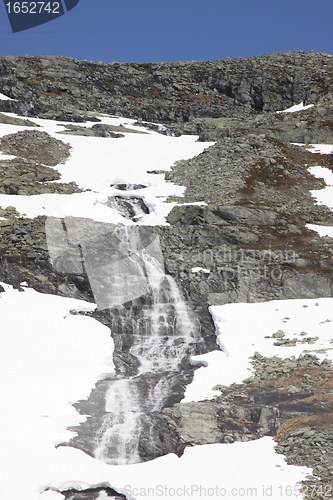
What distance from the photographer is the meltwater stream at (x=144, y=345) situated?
1322cm

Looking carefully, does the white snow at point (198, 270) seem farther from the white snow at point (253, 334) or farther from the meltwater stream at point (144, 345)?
the white snow at point (253, 334)

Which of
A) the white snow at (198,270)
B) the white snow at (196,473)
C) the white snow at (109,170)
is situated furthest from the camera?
the white snow at (109,170)

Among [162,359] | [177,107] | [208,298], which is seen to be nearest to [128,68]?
[177,107]

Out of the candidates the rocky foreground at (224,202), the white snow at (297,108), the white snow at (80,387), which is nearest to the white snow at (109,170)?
the white snow at (80,387)

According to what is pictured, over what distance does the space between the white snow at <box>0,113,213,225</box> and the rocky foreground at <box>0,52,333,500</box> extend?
68.3 inches

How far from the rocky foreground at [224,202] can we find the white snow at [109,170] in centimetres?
174

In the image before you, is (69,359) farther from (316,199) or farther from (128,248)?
(316,199)

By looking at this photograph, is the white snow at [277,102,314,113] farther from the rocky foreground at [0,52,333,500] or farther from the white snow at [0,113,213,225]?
the white snow at [0,113,213,225]

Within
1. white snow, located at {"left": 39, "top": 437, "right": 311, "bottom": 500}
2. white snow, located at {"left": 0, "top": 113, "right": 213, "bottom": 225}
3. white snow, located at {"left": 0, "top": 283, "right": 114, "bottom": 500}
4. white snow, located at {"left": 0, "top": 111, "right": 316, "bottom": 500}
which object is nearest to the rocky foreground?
white snow, located at {"left": 39, "top": 437, "right": 311, "bottom": 500}

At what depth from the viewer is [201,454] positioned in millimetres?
11422

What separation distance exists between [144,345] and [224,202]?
1731 cm

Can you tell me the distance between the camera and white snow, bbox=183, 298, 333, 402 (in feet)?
54.9

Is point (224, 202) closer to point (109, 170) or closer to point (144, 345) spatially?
point (109, 170)

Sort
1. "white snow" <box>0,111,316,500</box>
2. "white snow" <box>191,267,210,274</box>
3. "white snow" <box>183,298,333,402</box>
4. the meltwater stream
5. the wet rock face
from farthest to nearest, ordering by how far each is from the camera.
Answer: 1. the wet rock face
2. "white snow" <box>191,267,210,274</box>
3. "white snow" <box>183,298,333,402</box>
4. the meltwater stream
5. "white snow" <box>0,111,316,500</box>
